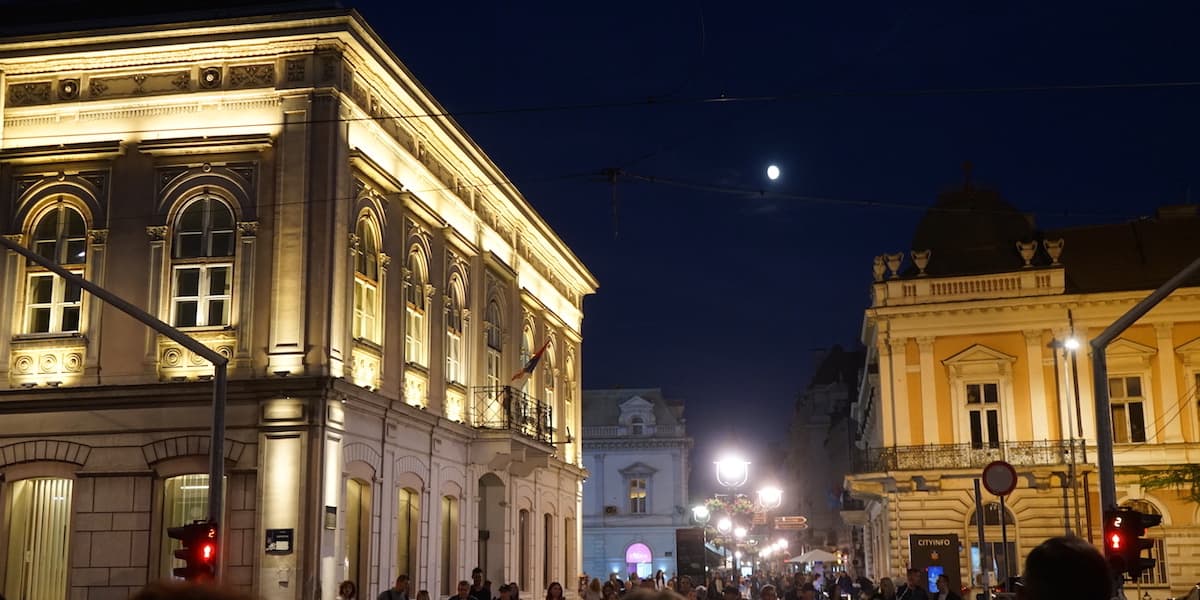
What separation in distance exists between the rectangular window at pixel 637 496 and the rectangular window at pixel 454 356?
4405 cm

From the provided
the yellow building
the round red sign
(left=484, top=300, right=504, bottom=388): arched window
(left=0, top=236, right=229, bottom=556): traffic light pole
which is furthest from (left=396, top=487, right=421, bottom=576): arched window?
the yellow building

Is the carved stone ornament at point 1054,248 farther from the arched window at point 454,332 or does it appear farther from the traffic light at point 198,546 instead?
the traffic light at point 198,546

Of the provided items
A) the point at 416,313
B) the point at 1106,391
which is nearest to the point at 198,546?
the point at 1106,391

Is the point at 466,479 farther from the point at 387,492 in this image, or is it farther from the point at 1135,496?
the point at 1135,496

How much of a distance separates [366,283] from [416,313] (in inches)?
125

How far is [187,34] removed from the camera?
2620 cm

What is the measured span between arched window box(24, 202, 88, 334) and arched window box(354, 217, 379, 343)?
538 centimetres

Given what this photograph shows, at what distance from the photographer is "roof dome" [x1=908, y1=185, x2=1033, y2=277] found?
46.0 metres

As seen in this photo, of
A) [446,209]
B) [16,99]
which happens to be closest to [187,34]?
[16,99]

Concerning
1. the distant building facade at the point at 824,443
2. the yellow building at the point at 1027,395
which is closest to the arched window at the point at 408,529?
the yellow building at the point at 1027,395

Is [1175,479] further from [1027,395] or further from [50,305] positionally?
[50,305]

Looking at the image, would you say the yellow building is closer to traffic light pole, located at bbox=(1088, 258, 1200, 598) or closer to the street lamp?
the street lamp

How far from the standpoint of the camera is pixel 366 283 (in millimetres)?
28250

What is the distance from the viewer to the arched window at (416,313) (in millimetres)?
30703
